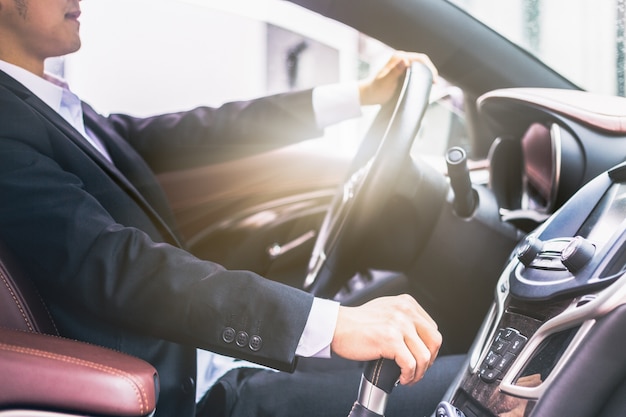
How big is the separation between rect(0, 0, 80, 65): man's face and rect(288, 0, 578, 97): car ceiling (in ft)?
1.68

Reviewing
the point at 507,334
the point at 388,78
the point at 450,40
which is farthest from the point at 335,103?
the point at 507,334

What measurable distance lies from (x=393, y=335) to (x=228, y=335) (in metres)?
0.19

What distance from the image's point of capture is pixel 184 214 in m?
1.77

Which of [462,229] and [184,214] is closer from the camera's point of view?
[462,229]

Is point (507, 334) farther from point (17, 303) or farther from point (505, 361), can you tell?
point (17, 303)

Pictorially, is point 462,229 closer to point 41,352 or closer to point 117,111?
point 41,352

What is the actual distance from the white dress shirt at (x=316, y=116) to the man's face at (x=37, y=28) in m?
0.03

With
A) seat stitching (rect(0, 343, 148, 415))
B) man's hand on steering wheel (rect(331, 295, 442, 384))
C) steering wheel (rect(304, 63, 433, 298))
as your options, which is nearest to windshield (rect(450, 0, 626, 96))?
steering wheel (rect(304, 63, 433, 298))

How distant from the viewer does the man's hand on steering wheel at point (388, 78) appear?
4.02 feet

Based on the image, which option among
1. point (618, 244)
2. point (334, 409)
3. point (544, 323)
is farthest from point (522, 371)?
point (334, 409)

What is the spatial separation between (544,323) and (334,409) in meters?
0.37

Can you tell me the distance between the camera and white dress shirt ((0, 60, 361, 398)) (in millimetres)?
722

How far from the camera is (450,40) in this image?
1274 mm

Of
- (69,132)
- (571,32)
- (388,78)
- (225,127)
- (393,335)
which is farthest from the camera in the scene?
(225,127)
